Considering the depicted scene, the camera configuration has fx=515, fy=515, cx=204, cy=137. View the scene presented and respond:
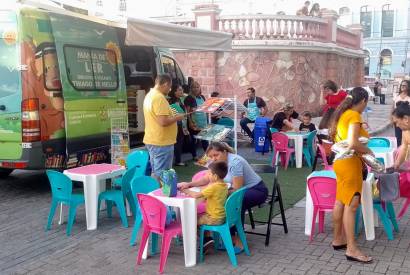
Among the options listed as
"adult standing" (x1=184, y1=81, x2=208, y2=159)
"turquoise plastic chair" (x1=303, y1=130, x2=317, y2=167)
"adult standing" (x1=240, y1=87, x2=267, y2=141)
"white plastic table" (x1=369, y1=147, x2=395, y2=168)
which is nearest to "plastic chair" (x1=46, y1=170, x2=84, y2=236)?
"white plastic table" (x1=369, y1=147, x2=395, y2=168)

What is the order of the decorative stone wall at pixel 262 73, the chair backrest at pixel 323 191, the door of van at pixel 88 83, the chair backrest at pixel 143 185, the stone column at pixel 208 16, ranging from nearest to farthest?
the chair backrest at pixel 323 191, the chair backrest at pixel 143 185, the door of van at pixel 88 83, the decorative stone wall at pixel 262 73, the stone column at pixel 208 16

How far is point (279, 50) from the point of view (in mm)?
15891

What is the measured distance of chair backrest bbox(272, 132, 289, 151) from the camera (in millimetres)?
9109

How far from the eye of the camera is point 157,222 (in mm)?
4539

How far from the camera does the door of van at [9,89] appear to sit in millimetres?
6734

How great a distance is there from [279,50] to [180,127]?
7361 mm

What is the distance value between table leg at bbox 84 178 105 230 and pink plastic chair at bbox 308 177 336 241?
7.69 ft

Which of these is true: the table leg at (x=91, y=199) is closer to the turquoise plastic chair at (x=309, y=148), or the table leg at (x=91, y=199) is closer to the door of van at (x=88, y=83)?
the door of van at (x=88, y=83)

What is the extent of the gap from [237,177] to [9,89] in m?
3.63

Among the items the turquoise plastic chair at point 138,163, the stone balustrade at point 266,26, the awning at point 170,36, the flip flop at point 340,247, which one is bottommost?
the flip flop at point 340,247

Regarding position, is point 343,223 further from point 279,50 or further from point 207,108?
point 279,50

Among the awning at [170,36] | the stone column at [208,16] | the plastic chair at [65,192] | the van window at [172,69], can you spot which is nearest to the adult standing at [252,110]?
the awning at [170,36]

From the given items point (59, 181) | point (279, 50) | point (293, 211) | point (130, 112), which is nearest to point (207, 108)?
point (130, 112)

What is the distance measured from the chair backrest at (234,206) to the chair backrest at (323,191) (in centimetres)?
76
